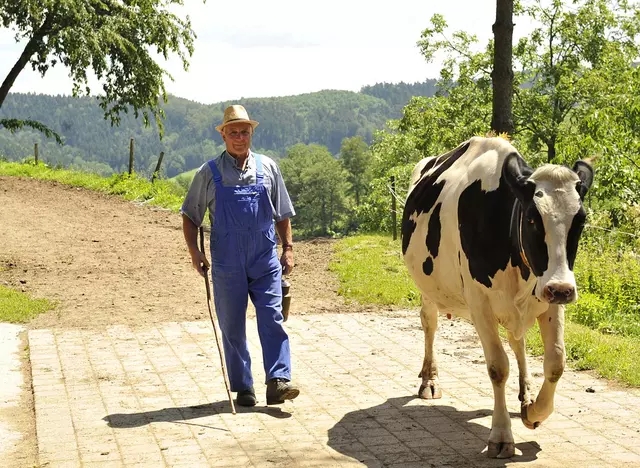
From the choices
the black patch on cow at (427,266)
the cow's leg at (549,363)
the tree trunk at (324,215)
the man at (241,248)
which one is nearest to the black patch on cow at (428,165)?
the black patch on cow at (427,266)

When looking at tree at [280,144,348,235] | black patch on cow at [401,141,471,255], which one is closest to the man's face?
black patch on cow at [401,141,471,255]

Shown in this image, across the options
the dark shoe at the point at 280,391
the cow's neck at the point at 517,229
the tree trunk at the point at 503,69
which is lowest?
the dark shoe at the point at 280,391

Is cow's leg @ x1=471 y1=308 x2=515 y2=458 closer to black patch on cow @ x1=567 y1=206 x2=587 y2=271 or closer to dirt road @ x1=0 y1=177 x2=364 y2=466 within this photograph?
black patch on cow @ x1=567 y1=206 x2=587 y2=271

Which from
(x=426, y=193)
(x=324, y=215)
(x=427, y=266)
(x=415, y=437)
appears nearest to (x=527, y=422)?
(x=415, y=437)

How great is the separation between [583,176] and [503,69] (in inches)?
375

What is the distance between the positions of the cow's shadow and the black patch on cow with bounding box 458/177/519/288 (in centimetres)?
118

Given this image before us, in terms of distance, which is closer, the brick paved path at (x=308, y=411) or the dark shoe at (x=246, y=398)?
the brick paved path at (x=308, y=411)

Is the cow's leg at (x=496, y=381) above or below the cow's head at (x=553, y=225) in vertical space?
below

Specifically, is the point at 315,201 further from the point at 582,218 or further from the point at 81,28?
the point at 582,218

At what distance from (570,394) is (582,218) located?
288 cm

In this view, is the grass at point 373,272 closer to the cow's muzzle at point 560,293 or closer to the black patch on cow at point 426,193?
the black patch on cow at point 426,193

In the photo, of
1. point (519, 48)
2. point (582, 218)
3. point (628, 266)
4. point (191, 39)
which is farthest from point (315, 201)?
point (582, 218)

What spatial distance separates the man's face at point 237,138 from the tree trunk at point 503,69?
26.3ft

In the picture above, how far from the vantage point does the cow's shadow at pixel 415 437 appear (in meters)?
6.37
